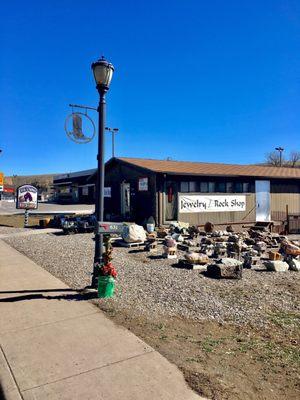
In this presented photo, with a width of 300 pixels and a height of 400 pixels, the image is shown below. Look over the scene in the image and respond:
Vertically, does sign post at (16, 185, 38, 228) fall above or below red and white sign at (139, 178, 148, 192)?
below

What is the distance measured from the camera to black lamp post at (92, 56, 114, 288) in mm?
6531

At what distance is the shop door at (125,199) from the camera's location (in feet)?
65.5

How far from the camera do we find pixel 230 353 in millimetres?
4117

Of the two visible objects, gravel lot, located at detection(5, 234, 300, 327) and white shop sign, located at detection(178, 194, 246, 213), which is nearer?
gravel lot, located at detection(5, 234, 300, 327)

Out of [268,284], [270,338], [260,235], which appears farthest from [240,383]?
[260,235]

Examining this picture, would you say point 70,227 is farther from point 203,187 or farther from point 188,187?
point 203,187

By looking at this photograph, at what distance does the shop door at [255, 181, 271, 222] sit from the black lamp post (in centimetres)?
1568

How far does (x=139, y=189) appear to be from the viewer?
724 inches

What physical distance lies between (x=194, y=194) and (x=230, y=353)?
1429 cm

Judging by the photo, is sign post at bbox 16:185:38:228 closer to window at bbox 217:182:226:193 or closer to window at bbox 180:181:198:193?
window at bbox 180:181:198:193

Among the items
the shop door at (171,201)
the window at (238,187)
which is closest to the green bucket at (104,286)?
the shop door at (171,201)

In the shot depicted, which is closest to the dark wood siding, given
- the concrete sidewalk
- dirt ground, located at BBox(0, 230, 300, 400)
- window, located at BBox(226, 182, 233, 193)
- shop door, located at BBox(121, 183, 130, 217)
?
shop door, located at BBox(121, 183, 130, 217)

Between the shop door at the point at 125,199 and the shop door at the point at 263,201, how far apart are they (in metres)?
8.19

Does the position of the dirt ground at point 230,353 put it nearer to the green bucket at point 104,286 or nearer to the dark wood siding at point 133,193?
the green bucket at point 104,286
